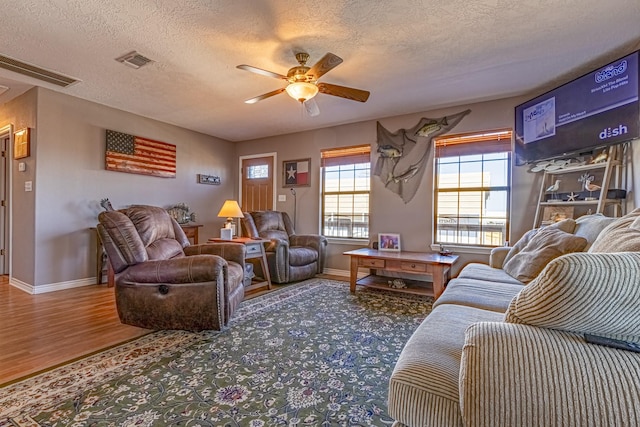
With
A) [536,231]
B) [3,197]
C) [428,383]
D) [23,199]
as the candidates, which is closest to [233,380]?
[428,383]

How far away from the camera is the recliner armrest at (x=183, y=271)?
2359 mm

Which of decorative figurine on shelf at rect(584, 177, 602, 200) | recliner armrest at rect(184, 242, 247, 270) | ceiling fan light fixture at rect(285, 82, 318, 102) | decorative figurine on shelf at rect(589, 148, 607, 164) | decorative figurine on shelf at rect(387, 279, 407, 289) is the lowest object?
decorative figurine on shelf at rect(387, 279, 407, 289)

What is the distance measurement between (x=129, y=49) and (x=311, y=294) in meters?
3.03

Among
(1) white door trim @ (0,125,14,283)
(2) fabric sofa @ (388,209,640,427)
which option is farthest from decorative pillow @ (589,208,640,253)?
(1) white door trim @ (0,125,14,283)

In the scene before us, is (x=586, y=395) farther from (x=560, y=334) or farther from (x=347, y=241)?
(x=347, y=241)

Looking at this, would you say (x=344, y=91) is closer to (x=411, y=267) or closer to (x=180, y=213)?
(x=411, y=267)

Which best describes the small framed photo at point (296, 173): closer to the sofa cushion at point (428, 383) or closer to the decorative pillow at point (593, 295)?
the sofa cushion at point (428, 383)

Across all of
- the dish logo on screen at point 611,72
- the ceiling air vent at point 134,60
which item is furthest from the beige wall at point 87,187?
the ceiling air vent at point 134,60

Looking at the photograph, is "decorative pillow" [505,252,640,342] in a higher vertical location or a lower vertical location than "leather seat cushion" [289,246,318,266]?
higher

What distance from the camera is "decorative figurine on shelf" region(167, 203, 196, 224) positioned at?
4961 mm

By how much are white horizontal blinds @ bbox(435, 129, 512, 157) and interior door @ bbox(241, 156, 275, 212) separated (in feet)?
9.77

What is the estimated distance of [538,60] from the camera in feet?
9.34

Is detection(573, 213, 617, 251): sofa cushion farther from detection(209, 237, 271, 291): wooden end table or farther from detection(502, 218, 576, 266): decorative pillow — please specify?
detection(209, 237, 271, 291): wooden end table

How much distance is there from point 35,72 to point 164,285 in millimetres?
2757
